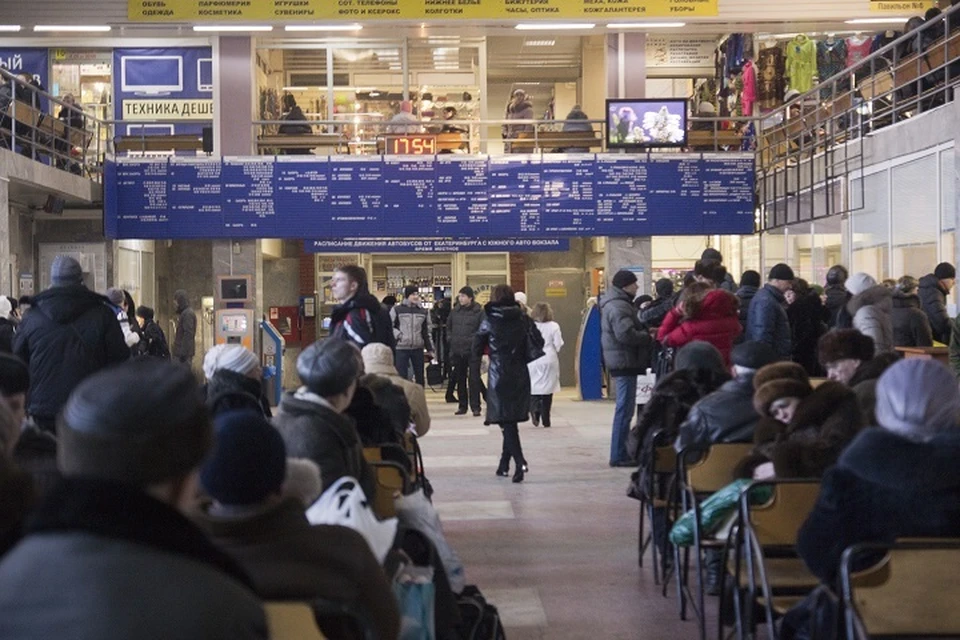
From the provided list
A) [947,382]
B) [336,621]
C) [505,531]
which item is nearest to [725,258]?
[505,531]

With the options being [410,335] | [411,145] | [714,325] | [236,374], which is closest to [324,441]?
[236,374]

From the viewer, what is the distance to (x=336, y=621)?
2.94 m

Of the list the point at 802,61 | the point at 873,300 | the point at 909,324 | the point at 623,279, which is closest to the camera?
the point at 873,300

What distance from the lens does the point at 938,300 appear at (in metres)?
11.7

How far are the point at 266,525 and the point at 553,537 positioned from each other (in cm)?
596

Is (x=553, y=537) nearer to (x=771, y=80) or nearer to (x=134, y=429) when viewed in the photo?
(x=134, y=429)

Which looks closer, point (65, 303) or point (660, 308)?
point (65, 303)

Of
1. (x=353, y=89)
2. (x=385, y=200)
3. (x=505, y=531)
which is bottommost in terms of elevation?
(x=505, y=531)

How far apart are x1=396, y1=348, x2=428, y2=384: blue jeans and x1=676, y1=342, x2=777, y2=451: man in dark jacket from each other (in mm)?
11715

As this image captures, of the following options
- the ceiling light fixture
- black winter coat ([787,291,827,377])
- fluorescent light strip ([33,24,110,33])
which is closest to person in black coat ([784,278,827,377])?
black winter coat ([787,291,827,377])

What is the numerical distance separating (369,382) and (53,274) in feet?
6.72

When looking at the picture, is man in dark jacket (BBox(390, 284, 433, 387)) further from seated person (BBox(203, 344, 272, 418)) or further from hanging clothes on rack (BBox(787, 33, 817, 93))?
seated person (BBox(203, 344, 272, 418))

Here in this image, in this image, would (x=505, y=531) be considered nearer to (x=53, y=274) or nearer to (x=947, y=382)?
(x=53, y=274)

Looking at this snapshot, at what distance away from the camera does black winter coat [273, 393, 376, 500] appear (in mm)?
4605
